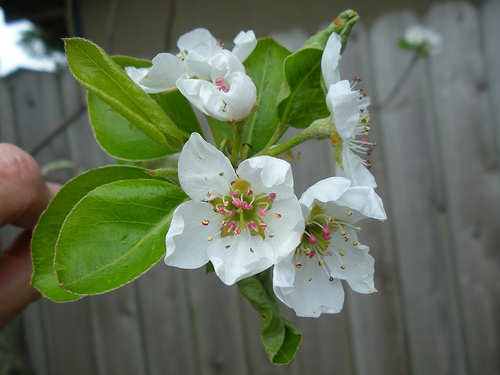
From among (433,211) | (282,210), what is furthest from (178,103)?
(433,211)

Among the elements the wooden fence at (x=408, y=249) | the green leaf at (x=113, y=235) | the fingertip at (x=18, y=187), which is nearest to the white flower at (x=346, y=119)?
the green leaf at (x=113, y=235)

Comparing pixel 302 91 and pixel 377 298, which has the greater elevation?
pixel 302 91

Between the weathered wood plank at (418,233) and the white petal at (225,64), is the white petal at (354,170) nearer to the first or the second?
the white petal at (225,64)

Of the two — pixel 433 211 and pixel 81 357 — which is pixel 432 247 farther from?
pixel 81 357

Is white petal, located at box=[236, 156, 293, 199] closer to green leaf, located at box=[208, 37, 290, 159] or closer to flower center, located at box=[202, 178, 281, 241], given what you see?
flower center, located at box=[202, 178, 281, 241]

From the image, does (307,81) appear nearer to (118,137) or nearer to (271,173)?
(271,173)

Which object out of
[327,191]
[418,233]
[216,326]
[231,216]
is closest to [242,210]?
[231,216]
